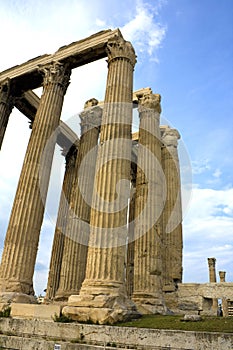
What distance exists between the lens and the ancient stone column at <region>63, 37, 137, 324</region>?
373 inches

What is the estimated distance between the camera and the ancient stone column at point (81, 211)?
1564 centimetres

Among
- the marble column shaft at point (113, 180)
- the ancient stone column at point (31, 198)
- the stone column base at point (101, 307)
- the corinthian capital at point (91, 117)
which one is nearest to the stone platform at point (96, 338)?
the stone column base at point (101, 307)

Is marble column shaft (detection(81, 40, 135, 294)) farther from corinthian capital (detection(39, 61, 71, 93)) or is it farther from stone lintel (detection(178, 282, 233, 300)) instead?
stone lintel (detection(178, 282, 233, 300))

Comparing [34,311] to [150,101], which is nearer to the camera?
[34,311]

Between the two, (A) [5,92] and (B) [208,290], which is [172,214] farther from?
(A) [5,92]

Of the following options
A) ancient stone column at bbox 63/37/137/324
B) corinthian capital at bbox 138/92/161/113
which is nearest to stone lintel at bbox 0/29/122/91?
ancient stone column at bbox 63/37/137/324

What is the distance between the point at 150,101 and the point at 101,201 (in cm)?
898

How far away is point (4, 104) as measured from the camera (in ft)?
61.4

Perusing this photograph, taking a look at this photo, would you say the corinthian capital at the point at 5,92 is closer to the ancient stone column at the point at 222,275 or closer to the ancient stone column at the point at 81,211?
the ancient stone column at the point at 81,211

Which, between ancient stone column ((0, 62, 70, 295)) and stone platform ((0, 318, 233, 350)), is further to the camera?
ancient stone column ((0, 62, 70, 295))

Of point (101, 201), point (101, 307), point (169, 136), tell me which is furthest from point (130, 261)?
point (101, 307)

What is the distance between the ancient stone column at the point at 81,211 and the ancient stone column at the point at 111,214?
5426 mm

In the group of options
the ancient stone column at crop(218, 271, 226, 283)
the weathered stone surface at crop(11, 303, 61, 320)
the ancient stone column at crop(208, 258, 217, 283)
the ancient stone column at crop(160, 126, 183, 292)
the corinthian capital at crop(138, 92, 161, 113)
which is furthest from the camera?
the ancient stone column at crop(218, 271, 226, 283)

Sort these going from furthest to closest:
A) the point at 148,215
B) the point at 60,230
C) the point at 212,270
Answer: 1. the point at 212,270
2. the point at 60,230
3. the point at 148,215
